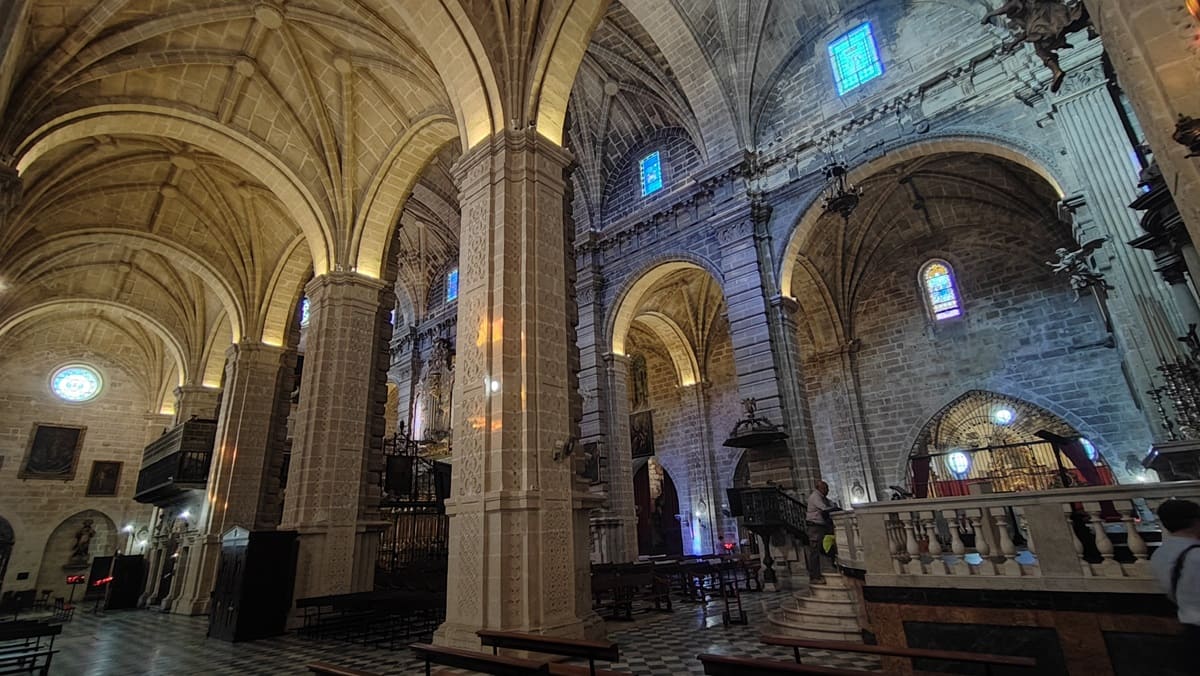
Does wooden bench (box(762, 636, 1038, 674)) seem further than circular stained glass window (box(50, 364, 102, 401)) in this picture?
No

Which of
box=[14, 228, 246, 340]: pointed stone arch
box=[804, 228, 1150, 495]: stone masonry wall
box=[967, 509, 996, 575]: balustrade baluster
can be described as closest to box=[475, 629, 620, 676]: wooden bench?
box=[967, 509, 996, 575]: balustrade baluster

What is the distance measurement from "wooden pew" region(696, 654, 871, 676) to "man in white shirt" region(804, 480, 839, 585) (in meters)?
5.23

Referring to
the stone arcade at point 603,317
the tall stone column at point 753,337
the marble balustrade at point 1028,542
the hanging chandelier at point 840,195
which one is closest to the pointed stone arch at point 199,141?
the stone arcade at point 603,317

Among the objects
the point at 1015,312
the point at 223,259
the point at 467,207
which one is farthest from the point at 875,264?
the point at 223,259

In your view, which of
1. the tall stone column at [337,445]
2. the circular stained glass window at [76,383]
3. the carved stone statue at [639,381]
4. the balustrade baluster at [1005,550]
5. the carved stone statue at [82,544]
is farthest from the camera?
the carved stone statue at [639,381]

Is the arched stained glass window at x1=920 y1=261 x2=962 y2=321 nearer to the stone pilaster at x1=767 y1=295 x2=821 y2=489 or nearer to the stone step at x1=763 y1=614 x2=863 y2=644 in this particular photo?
the stone pilaster at x1=767 y1=295 x2=821 y2=489

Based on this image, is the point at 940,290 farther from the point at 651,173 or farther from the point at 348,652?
the point at 348,652

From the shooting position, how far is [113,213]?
1295 cm

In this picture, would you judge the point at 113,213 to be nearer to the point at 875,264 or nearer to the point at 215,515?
the point at 215,515

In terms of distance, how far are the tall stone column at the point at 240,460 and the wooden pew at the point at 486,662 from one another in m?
11.6

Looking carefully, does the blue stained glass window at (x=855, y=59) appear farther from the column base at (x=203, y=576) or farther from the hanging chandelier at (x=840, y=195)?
the column base at (x=203, y=576)

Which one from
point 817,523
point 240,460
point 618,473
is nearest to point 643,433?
point 618,473

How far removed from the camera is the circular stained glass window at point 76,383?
67.2ft

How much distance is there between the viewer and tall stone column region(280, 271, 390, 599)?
367 inches
